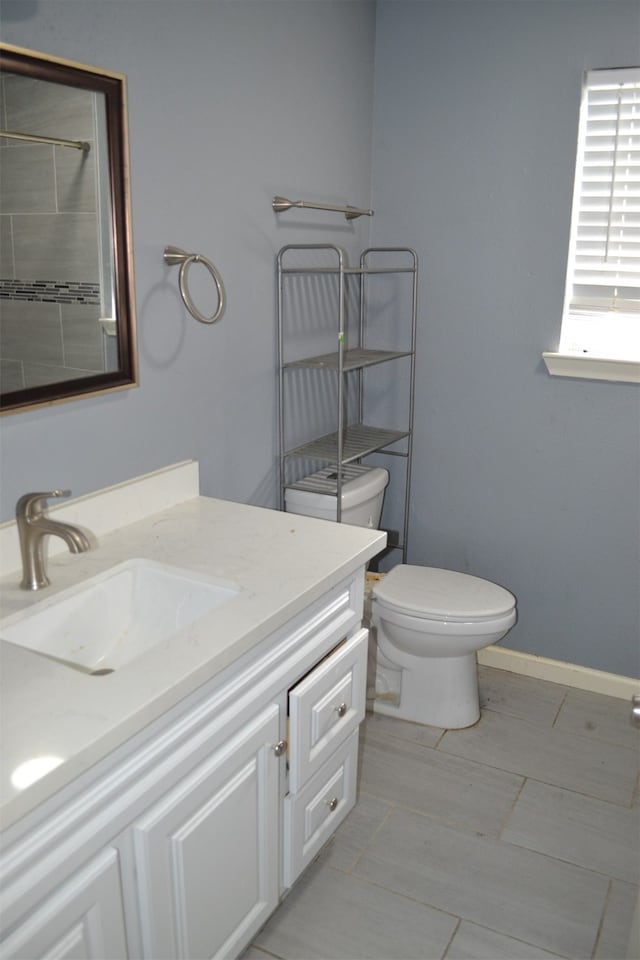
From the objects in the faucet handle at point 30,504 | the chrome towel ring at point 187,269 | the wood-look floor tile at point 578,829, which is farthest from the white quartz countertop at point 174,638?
the wood-look floor tile at point 578,829

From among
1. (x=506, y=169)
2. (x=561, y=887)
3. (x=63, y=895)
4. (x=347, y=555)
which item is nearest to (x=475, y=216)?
(x=506, y=169)

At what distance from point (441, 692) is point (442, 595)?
31cm

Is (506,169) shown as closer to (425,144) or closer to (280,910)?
(425,144)

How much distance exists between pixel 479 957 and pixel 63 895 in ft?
3.44

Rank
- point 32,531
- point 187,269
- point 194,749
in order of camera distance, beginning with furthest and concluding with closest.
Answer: point 187,269, point 32,531, point 194,749

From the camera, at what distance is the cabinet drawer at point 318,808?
1646mm

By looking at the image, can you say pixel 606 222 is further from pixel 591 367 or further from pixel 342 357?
pixel 342 357

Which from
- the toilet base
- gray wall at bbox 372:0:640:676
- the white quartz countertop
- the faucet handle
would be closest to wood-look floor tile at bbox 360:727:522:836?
the toilet base

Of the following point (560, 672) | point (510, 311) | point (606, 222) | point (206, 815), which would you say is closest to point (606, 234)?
point (606, 222)

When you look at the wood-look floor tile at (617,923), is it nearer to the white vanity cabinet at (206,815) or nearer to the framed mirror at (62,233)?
the white vanity cabinet at (206,815)

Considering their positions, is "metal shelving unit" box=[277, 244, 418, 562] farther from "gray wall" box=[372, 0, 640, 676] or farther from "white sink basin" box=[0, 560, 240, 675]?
"white sink basin" box=[0, 560, 240, 675]

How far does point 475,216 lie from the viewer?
8.51 ft

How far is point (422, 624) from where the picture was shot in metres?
2.38

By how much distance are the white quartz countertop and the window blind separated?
3.79 ft
